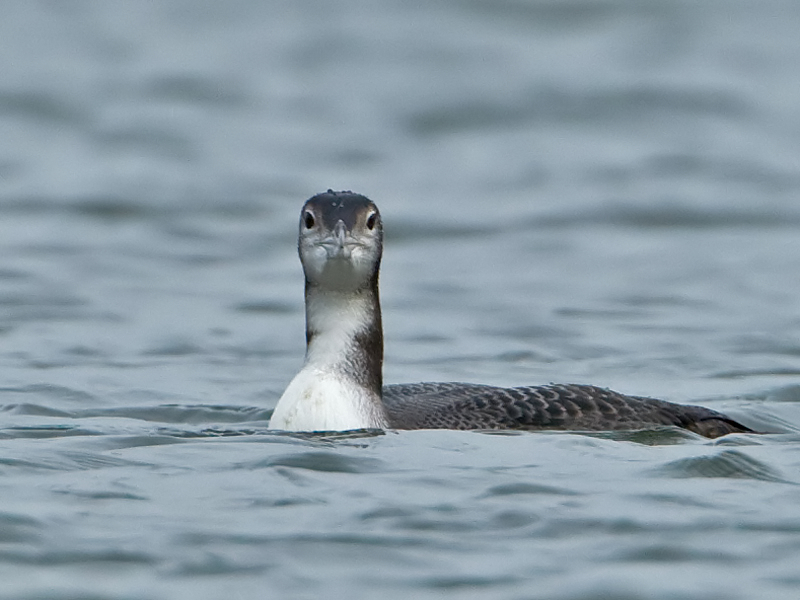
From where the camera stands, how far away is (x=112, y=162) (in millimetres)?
19062

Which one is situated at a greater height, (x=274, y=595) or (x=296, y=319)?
(x=296, y=319)

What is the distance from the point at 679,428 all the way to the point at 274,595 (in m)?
3.60

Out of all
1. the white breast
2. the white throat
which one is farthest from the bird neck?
the white breast

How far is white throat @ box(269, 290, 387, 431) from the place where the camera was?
891 cm

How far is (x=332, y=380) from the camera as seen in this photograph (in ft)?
29.8

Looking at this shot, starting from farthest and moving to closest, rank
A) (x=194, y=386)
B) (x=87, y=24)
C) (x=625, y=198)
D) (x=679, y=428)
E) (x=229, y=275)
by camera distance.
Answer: (x=87, y=24), (x=625, y=198), (x=229, y=275), (x=194, y=386), (x=679, y=428)

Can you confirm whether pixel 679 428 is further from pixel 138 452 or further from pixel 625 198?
pixel 625 198

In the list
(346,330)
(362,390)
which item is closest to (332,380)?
(362,390)

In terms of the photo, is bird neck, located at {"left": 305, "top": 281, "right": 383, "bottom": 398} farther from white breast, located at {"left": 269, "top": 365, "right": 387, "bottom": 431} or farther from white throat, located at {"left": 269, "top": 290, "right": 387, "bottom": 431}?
white breast, located at {"left": 269, "top": 365, "right": 387, "bottom": 431}

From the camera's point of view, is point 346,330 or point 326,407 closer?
point 326,407

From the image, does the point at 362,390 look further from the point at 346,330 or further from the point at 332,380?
the point at 346,330

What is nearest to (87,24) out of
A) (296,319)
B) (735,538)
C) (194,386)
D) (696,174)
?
(696,174)

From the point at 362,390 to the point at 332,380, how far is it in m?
0.16

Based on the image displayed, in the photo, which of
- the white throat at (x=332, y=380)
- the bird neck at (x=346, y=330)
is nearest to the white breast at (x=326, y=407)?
the white throat at (x=332, y=380)
